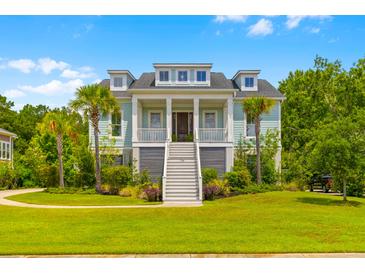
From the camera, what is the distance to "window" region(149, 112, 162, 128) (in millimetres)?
30750

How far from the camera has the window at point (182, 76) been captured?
1145 inches

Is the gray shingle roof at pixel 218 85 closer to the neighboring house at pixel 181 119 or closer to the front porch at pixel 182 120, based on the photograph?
the neighboring house at pixel 181 119

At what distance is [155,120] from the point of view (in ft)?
101

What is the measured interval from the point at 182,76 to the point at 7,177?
16.7 m

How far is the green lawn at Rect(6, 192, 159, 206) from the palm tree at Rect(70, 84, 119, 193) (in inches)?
80.1

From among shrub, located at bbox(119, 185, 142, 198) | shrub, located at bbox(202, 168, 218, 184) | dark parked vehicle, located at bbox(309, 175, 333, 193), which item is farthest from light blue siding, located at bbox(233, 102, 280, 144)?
shrub, located at bbox(119, 185, 142, 198)

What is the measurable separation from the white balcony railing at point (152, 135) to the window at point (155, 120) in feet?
7.88

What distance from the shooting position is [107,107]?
25219mm

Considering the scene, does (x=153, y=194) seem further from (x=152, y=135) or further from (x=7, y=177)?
(x=7, y=177)

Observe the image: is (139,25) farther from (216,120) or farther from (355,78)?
(355,78)

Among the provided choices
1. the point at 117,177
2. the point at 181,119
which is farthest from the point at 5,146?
the point at 117,177

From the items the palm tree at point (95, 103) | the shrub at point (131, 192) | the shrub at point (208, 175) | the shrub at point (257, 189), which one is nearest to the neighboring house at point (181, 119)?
the shrub at point (208, 175)

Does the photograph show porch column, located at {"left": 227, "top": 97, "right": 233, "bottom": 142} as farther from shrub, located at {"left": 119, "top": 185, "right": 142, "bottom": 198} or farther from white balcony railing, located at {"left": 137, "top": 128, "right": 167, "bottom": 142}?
shrub, located at {"left": 119, "top": 185, "right": 142, "bottom": 198}
